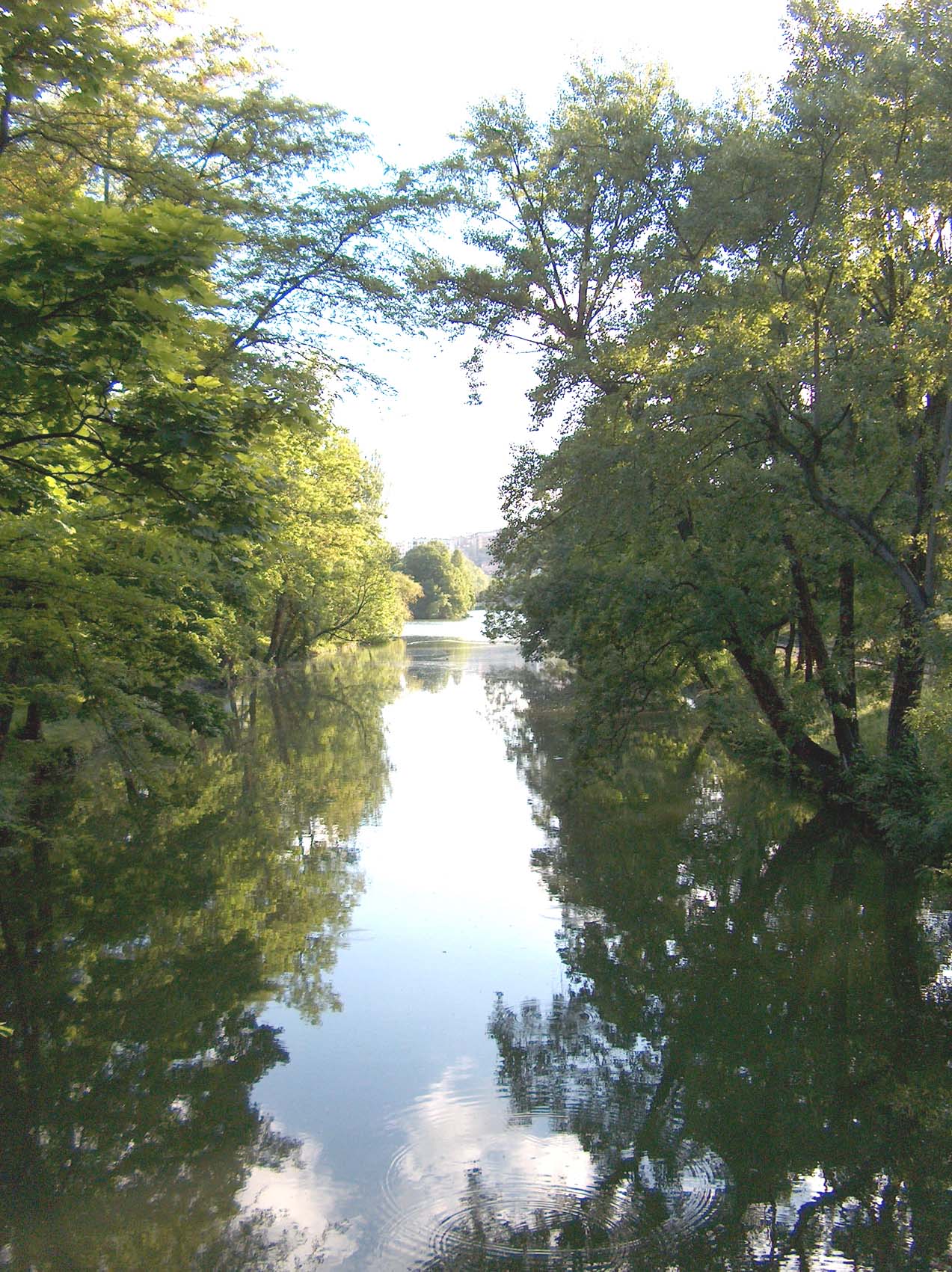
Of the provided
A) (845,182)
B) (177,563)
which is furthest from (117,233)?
(845,182)

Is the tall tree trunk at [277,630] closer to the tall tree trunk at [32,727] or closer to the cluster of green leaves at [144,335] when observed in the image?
the cluster of green leaves at [144,335]

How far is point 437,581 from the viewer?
405 feet

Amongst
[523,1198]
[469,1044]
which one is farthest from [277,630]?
[523,1198]

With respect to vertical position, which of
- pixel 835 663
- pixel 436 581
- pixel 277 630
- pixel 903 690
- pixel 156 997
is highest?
pixel 436 581

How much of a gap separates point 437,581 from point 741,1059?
382ft

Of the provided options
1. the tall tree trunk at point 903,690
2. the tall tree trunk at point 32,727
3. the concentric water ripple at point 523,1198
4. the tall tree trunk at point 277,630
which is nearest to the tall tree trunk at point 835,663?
the tall tree trunk at point 903,690

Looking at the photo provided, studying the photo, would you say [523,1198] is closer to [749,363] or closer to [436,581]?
[749,363]

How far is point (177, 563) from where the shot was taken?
8.19m

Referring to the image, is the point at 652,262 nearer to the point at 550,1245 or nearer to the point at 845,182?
the point at 845,182

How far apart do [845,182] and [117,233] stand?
953 centimetres

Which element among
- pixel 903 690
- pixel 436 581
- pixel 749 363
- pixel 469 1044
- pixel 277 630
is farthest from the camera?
pixel 436 581

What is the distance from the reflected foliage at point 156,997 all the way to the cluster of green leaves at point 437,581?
10493cm

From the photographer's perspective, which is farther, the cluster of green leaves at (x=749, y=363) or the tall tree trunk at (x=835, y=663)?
the tall tree trunk at (x=835, y=663)

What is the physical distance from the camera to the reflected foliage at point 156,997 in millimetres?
5617
